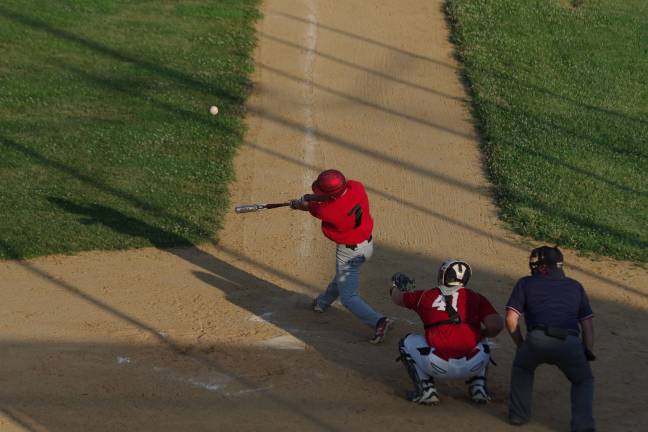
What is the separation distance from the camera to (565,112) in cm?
1702

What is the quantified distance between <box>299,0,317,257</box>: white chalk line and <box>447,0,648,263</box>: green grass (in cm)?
273

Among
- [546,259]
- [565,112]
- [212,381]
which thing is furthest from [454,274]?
[565,112]

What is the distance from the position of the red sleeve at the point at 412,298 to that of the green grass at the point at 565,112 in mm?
4493

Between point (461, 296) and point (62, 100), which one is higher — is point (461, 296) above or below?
above

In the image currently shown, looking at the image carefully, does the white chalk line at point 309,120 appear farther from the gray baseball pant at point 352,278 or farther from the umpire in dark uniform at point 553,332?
the umpire in dark uniform at point 553,332

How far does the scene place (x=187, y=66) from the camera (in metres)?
18.7

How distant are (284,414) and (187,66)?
11.2 m

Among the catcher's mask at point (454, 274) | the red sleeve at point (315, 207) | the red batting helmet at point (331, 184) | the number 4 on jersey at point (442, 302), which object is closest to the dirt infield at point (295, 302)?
the number 4 on jersey at point (442, 302)

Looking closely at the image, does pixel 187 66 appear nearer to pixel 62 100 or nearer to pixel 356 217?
pixel 62 100

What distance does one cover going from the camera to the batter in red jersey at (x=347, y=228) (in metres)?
9.95

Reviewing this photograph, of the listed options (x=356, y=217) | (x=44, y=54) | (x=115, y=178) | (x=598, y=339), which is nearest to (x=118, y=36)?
(x=44, y=54)

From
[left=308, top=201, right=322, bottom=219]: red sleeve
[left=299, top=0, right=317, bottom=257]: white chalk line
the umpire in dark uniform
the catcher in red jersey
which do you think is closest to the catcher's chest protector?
the catcher in red jersey

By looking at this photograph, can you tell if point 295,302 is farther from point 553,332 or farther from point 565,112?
point 565,112

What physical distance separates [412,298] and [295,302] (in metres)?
2.44
